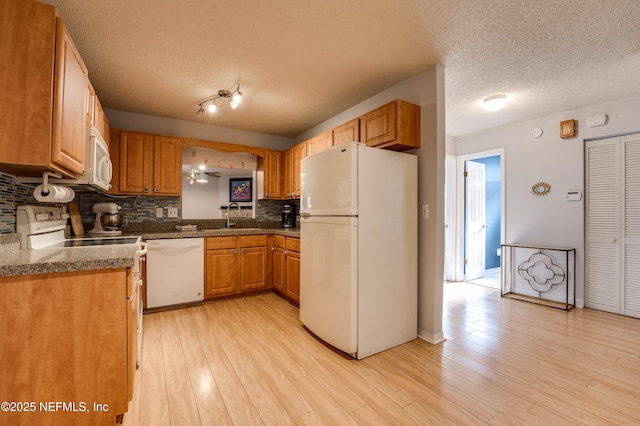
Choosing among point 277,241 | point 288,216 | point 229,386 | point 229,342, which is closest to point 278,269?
point 277,241

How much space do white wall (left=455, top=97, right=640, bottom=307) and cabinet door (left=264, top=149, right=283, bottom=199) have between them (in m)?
3.27

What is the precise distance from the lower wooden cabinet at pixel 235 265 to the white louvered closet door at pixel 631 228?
431 centimetres

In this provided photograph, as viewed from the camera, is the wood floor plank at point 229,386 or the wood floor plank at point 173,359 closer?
the wood floor plank at point 229,386

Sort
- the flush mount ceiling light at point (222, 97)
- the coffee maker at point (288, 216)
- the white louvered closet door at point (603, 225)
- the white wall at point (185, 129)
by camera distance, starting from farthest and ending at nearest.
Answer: the coffee maker at point (288, 216) → the white wall at point (185, 129) → the white louvered closet door at point (603, 225) → the flush mount ceiling light at point (222, 97)

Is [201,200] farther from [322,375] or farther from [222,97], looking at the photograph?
[322,375]

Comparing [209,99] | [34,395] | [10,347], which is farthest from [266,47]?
[34,395]

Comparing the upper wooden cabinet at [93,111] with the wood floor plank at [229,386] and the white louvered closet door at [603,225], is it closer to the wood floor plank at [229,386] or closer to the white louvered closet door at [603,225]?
the wood floor plank at [229,386]

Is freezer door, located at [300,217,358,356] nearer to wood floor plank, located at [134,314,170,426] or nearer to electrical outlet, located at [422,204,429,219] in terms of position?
electrical outlet, located at [422,204,429,219]

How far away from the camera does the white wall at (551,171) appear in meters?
3.21

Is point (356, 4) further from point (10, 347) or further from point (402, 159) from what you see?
point (10, 347)

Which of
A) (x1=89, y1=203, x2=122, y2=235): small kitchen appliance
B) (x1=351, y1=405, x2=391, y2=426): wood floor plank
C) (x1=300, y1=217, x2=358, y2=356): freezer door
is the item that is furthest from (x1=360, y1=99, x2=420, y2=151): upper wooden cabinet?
(x1=89, y1=203, x2=122, y2=235): small kitchen appliance

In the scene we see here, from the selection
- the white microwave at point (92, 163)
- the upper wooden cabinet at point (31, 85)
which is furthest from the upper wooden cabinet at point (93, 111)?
the upper wooden cabinet at point (31, 85)

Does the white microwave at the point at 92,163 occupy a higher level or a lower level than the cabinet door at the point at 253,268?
higher

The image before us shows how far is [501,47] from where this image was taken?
7.05 ft
